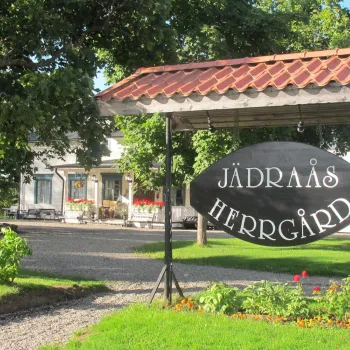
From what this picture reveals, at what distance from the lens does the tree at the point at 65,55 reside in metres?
9.89

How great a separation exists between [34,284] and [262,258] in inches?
301

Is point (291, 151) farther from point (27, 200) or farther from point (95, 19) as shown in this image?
point (27, 200)

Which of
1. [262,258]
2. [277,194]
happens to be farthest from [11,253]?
[262,258]

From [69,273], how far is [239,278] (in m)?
3.61

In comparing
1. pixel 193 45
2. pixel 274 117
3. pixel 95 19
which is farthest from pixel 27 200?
pixel 274 117

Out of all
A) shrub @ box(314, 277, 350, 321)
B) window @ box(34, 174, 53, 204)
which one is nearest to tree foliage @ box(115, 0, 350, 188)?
shrub @ box(314, 277, 350, 321)

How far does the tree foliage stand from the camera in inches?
631

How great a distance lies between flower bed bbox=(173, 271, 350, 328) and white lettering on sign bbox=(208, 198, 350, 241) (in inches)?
25.4

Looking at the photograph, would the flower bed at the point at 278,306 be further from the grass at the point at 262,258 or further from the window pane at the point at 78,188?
the window pane at the point at 78,188

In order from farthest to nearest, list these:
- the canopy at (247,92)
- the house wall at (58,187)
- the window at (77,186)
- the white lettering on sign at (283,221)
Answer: the window at (77,186)
the house wall at (58,187)
the white lettering on sign at (283,221)
the canopy at (247,92)

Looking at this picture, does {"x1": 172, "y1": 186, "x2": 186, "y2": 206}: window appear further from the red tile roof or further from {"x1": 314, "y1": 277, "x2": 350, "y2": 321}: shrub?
{"x1": 314, "y1": 277, "x2": 350, "y2": 321}: shrub

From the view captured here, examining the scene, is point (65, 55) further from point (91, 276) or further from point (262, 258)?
point (262, 258)

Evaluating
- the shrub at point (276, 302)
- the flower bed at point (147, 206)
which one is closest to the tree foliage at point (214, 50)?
the shrub at point (276, 302)

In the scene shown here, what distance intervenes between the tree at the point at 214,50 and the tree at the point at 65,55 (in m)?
2.62
